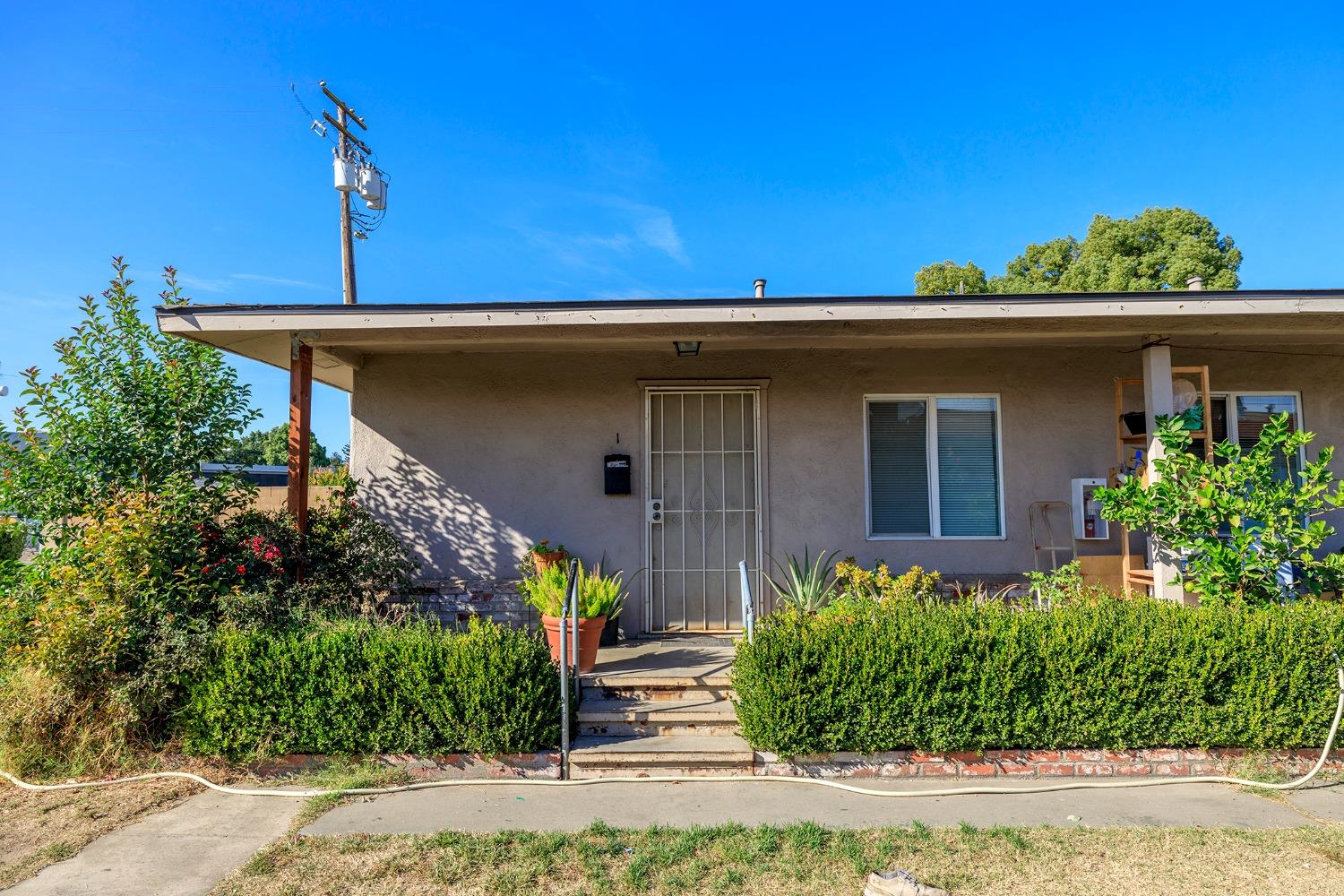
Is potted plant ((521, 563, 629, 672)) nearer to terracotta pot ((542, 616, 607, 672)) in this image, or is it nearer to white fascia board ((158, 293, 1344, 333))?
terracotta pot ((542, 616, 607, 672))

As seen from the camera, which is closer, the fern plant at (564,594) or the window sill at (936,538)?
the fern plant at (564,594)

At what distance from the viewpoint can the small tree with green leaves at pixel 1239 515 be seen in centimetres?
495

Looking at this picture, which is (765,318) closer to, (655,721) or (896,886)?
(655,721)

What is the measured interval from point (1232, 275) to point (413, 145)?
1836 centimetres

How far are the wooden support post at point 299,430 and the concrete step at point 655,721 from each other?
2.62m

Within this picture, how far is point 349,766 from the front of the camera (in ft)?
14.4

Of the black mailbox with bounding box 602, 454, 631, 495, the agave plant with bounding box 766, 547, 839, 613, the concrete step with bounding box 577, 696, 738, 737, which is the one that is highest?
the black mailbox with bounding box 602, 454, 631, 495

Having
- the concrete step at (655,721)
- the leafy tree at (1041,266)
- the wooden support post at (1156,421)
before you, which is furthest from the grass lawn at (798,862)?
the leafy tree at (1041,266)

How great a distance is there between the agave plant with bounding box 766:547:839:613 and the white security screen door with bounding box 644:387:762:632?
0.75 ft

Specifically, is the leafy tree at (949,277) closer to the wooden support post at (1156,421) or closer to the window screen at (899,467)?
the window screen at (899,467)

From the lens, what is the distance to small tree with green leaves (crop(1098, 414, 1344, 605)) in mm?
4945

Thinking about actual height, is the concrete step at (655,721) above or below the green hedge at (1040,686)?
below

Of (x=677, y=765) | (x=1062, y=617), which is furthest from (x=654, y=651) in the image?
(x=1062, y=617)

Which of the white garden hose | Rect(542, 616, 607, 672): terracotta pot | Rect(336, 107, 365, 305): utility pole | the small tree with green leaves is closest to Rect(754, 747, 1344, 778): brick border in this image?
the white garden hose
